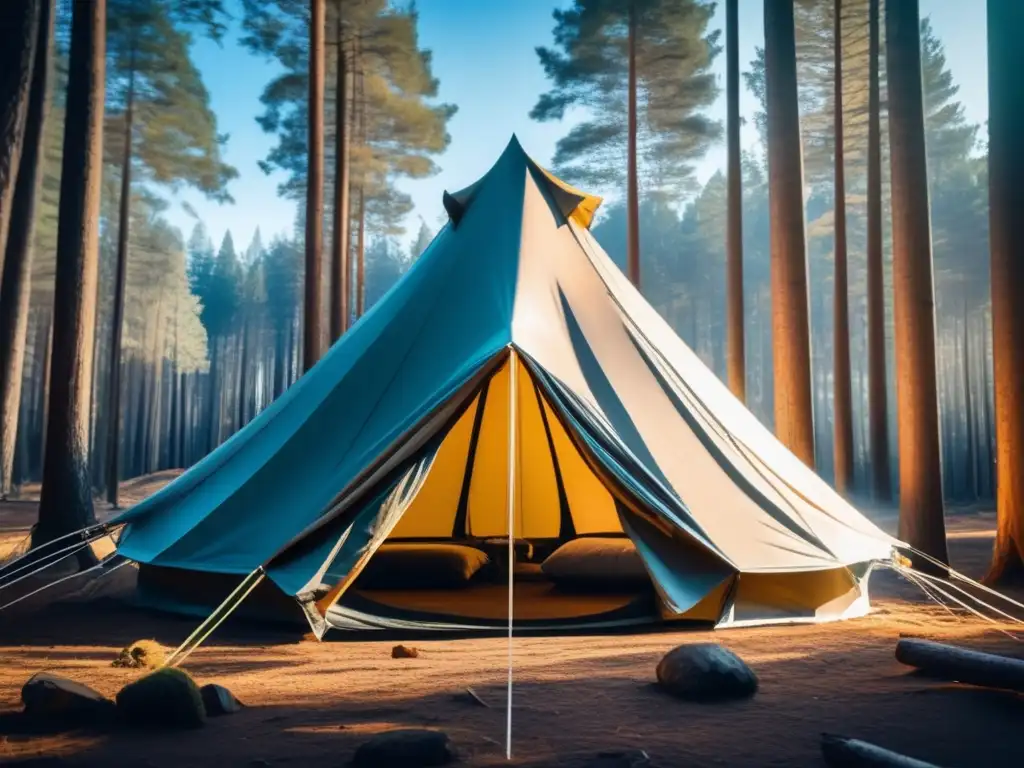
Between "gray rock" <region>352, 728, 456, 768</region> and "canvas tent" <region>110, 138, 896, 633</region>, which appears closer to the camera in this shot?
"gray rock" <region>352, 728, 456, 768</region>

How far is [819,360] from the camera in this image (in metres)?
34.8

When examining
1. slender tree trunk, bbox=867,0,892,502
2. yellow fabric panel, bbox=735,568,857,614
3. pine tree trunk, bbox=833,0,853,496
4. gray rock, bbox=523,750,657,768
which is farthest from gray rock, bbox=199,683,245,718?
slender tree trunk, bbox=867,0,892,502

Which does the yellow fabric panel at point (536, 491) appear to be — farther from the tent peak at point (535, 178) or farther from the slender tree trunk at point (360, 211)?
the slender tree trunk at point (360, 211)

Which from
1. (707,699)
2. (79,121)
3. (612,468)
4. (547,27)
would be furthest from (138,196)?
(707,699)

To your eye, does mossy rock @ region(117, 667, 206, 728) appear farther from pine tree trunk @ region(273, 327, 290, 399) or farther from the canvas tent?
pine tree trunk @ region(273, 327, 290, 399)

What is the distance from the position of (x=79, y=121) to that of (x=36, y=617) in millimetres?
4793

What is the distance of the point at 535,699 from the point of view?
125 inches

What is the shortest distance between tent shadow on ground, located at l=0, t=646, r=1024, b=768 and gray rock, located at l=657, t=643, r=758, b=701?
0.18ft

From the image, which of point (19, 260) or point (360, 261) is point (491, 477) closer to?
point (19, 260)

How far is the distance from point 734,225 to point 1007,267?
501cm

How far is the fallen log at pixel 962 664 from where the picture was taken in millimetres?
3053

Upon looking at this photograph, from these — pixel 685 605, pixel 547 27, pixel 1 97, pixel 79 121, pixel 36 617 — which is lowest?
pixel 36 617

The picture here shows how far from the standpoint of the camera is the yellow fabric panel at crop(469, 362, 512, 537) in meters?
7.07

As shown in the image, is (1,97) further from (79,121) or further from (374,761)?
(374,761)
